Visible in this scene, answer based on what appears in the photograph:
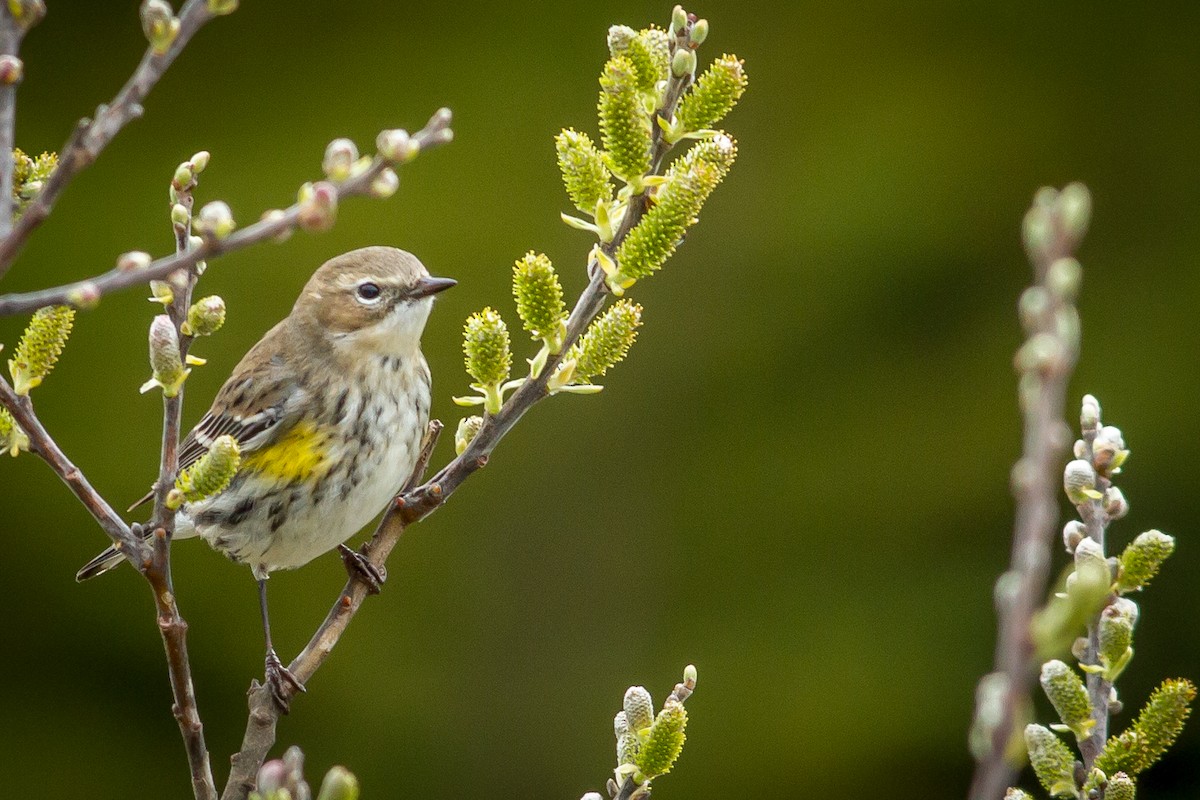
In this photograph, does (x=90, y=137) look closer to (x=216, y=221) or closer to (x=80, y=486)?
(x=216, y=221)

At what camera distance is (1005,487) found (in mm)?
4652

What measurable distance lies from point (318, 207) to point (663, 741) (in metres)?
0.61

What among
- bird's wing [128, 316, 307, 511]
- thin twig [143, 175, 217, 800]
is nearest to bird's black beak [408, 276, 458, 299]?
bird's wing [128, 316, 307, 511]

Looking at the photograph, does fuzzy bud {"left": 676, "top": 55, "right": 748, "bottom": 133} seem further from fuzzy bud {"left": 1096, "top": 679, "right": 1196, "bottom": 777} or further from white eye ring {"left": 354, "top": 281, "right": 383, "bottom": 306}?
white eye ring {"left": 354, "top": 281, "right": 383, "bottom": 306}

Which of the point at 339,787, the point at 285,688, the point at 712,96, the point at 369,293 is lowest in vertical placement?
the point at 285,688

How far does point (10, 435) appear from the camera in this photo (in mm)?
1303

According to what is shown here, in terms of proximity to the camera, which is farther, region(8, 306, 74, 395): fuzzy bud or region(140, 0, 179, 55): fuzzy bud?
region(8, 306, 74, 395): fuzzy bud

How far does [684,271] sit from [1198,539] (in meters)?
1.86

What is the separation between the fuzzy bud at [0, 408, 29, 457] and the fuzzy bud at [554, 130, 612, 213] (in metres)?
0.57

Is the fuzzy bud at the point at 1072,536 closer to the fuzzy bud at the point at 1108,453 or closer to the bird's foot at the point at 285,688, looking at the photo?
the fuzzy bud at the point at 1108,453

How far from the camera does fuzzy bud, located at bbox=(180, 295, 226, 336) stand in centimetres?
127

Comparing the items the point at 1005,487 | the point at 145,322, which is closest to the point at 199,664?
the point at 145,322

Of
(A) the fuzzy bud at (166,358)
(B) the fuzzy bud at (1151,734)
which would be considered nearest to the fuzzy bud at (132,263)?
(A) the fuzzy bud at (166,358)

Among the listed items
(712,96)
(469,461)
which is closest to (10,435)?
(469,461)
